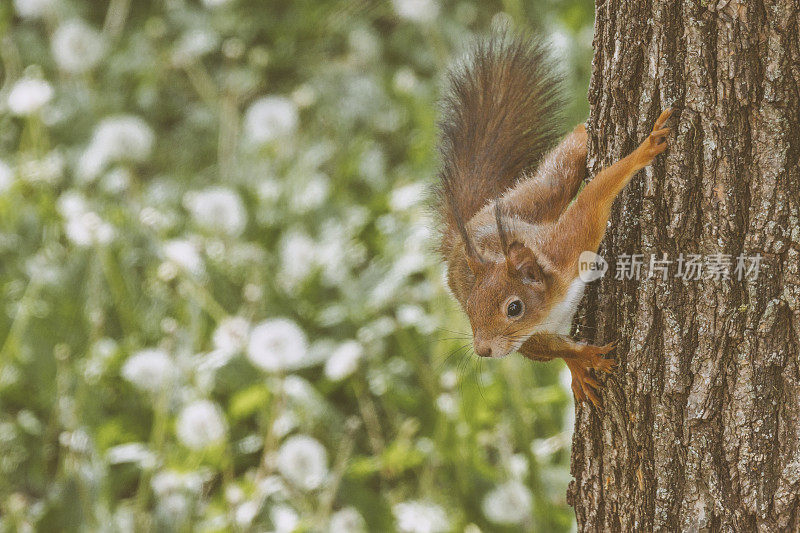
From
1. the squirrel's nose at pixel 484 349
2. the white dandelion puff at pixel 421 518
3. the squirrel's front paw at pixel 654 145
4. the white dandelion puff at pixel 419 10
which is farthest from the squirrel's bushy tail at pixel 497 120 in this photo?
the white dandelion puff at pixel 419 10

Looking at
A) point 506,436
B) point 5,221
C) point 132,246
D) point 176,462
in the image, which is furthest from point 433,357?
point 5,221

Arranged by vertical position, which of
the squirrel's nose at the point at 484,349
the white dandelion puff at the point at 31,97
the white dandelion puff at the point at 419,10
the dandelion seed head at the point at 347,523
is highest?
the white dandelion puff at the point at 419,10

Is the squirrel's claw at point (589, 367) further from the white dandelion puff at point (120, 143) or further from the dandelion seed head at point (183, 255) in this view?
the white dandelion puff at point (120, 143)

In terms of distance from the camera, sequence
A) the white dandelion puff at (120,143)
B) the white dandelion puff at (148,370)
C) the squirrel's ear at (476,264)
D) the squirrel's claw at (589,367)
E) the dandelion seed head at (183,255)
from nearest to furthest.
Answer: the squirrel's claw at (589,367), the squirrel's ear at (476,264), the dandelion seed head at (183,255), the white dandelion puff at (148,370), the white dandelion puff at (120,143)

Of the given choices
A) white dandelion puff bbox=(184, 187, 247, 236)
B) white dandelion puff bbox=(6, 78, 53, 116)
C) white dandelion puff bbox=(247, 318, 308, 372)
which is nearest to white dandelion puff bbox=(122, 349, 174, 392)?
white dandelion puff bbox=(247, 318, 308, 372)

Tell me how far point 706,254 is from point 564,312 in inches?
8.4

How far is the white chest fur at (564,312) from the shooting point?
3.62 ft

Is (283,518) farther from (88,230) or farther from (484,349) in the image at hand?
(484,349)

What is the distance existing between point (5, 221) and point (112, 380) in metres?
0.91

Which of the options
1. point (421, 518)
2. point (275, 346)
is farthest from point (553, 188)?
point (275, 346)

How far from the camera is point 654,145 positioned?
97 cm

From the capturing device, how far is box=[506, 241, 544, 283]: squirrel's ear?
1.11 metres

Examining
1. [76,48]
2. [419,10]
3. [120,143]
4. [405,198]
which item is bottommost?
[405,198]

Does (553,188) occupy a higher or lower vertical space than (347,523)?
higher
